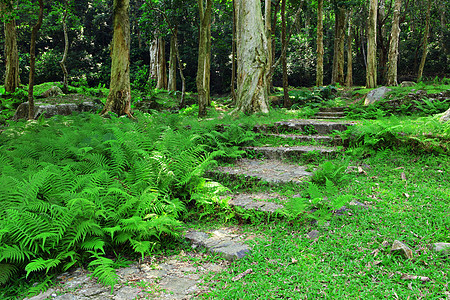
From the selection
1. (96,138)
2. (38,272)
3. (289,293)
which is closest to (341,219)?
(289,293)

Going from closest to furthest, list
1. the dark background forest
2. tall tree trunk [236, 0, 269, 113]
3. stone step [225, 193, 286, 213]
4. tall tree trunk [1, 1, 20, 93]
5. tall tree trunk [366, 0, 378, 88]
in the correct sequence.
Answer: stone step [225, 193, 286, 213] < tall tree trunk [236, 0, 269, 113] < tall tree trunk [1, 1, 20, 93] < tall tree trunk [366, 0, 378, 88] < the dark background forest

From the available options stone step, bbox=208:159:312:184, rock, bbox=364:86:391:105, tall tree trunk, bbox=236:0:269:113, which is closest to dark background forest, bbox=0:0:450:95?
tall tree trunk, bbox=236:0:269:113

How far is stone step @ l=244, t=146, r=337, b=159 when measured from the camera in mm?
5786

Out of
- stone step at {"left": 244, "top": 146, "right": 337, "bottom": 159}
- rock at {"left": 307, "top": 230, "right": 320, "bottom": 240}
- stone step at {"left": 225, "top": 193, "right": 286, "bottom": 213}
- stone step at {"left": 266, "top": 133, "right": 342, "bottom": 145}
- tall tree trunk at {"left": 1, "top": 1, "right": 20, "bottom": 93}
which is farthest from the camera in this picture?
tall tree trunk at {"left": 1, "top": 1, "right": 20, "bottom": 93}

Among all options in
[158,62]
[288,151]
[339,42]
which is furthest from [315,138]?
[158,62]

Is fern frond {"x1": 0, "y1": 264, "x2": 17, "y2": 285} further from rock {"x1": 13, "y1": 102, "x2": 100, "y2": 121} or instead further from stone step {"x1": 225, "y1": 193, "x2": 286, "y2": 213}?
rock {"x1": 13, "y1": 102, "x2": 100, "y2": 121}

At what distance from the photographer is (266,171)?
532 cm

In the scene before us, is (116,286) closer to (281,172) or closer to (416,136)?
(281,172)

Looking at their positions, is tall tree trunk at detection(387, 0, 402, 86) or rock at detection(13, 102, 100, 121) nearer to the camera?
rock at detection(13, 102, 100, 121)

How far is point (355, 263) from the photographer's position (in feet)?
9.13

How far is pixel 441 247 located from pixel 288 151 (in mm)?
3471

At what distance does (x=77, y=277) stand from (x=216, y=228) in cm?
163

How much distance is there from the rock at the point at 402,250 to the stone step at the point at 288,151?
3.01m

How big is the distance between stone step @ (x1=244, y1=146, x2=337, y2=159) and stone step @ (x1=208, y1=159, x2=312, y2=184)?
0.17 m
